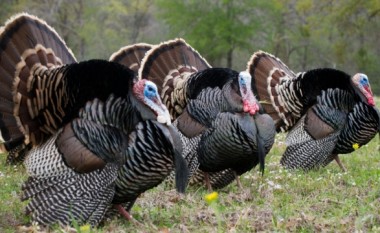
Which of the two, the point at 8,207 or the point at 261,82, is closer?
the point at 8,207

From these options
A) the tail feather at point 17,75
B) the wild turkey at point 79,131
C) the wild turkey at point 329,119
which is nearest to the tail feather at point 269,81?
the wild turkey at point 329,119

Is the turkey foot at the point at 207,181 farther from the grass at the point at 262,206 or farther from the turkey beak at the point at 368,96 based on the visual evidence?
→ the turkey beak at the point at 368,96

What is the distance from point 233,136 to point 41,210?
2061 mm

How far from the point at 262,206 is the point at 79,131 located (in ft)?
5.05

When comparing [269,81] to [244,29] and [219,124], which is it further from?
[244,29]

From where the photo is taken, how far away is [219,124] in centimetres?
557

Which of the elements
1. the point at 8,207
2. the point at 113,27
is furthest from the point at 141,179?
the point at 113,27

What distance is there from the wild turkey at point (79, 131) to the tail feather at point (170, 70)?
190 cm

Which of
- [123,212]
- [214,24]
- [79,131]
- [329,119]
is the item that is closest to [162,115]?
[79,131]

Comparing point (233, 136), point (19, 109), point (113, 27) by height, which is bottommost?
point (113, 27)

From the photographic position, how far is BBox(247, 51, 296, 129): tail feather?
7348 mm

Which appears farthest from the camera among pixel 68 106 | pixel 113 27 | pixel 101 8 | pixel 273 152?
pixel 113 27

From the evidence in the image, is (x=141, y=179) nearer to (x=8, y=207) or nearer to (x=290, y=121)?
(x=8, y=207)

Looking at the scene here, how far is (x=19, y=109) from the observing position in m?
4.21
